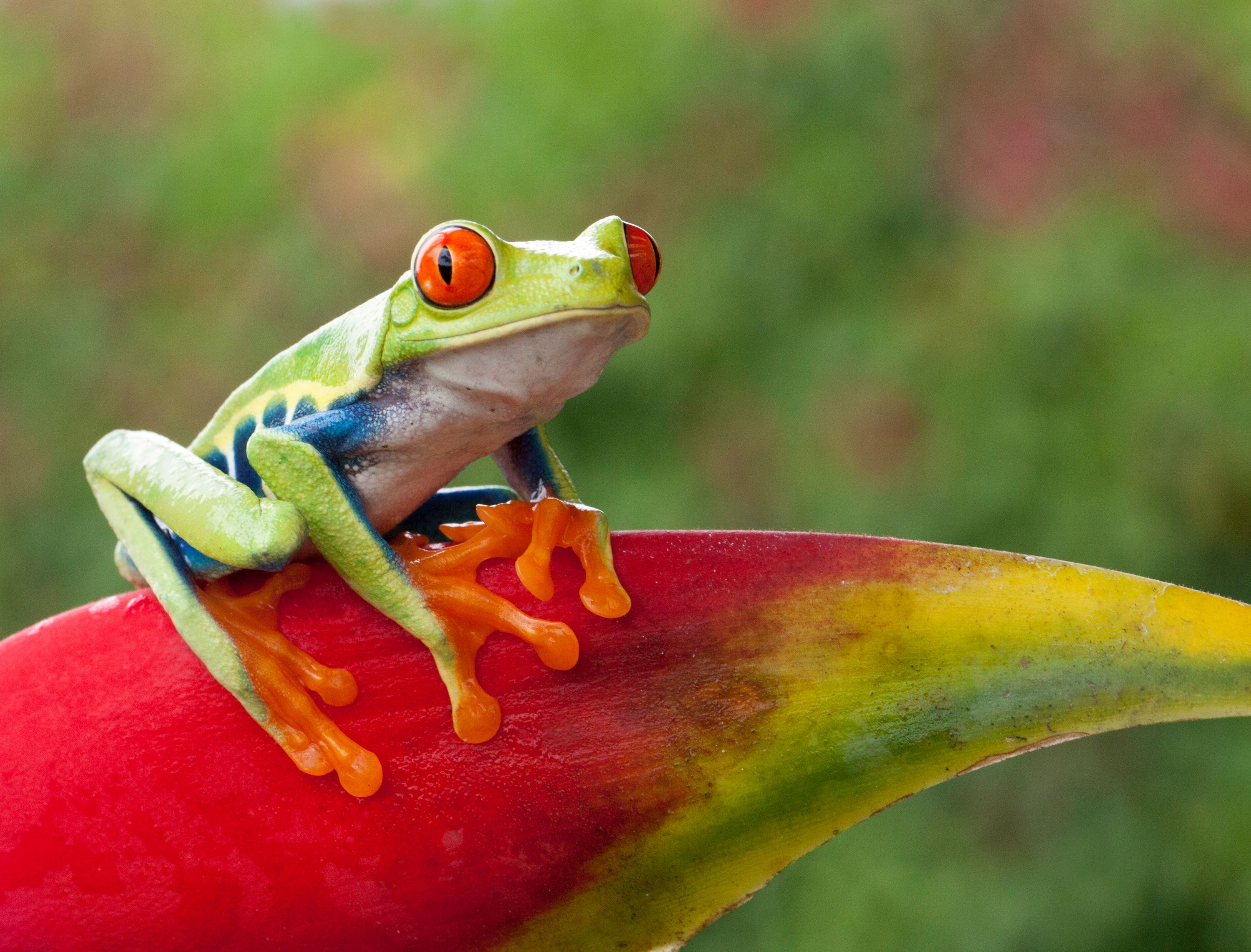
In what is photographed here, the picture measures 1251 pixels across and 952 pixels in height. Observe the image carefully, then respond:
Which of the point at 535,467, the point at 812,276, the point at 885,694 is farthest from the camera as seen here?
the point at 812,276

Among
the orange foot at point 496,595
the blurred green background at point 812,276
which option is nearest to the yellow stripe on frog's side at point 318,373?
Answer: the orange foot at point 496,595

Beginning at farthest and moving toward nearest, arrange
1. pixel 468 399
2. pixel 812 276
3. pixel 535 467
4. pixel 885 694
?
pixel 812 276
pixel 535 467
pixel 468 399
pixel 885 694

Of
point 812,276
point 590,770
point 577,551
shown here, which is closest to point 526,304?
point 577,551

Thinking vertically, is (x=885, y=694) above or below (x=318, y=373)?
below

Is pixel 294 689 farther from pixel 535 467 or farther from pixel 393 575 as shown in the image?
pixel 535 467

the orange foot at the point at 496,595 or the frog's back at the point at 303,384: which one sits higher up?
the frog's back at the point at 303,384

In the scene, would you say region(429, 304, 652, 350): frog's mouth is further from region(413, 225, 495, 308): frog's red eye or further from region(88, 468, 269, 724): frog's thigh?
region(88, 468, 269, 724): frog's thigh

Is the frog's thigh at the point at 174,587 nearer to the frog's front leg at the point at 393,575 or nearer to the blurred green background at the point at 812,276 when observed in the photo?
the frog's front leg at the point at 393,575
